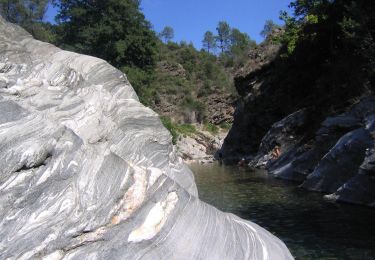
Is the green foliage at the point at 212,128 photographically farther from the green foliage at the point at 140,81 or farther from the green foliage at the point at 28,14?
the green foliage at the point at 140,81

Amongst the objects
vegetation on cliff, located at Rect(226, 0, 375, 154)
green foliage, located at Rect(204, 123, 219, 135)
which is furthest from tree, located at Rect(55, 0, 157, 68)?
green foliage, located at Rect(204, 123, 219, 135)

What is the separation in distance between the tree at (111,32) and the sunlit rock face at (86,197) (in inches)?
1434

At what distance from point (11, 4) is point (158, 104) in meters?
30.2

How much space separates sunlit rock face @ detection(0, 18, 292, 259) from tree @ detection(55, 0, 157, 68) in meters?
36.4

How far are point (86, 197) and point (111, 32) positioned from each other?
1578 inches

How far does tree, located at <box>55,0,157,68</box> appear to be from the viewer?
46375 millimetres

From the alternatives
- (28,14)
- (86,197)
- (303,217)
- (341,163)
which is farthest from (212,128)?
(86,197)

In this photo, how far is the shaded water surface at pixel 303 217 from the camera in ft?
40.3

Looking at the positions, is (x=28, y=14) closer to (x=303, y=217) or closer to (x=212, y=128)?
(x=212, y=128)

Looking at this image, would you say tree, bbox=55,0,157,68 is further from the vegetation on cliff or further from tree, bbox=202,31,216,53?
tree, bbox=202,31,216,53

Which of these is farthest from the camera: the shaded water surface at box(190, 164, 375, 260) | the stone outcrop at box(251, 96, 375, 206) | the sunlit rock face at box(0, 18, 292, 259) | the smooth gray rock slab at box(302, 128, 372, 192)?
the smooth gray rock slab at box(302, 128, 372, 192)

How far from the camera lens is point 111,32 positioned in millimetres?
46375

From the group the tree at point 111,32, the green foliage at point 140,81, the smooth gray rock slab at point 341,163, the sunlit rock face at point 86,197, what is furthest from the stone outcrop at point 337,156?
the tree at point 111,32

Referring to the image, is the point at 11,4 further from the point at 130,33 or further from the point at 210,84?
the point at 210,84
